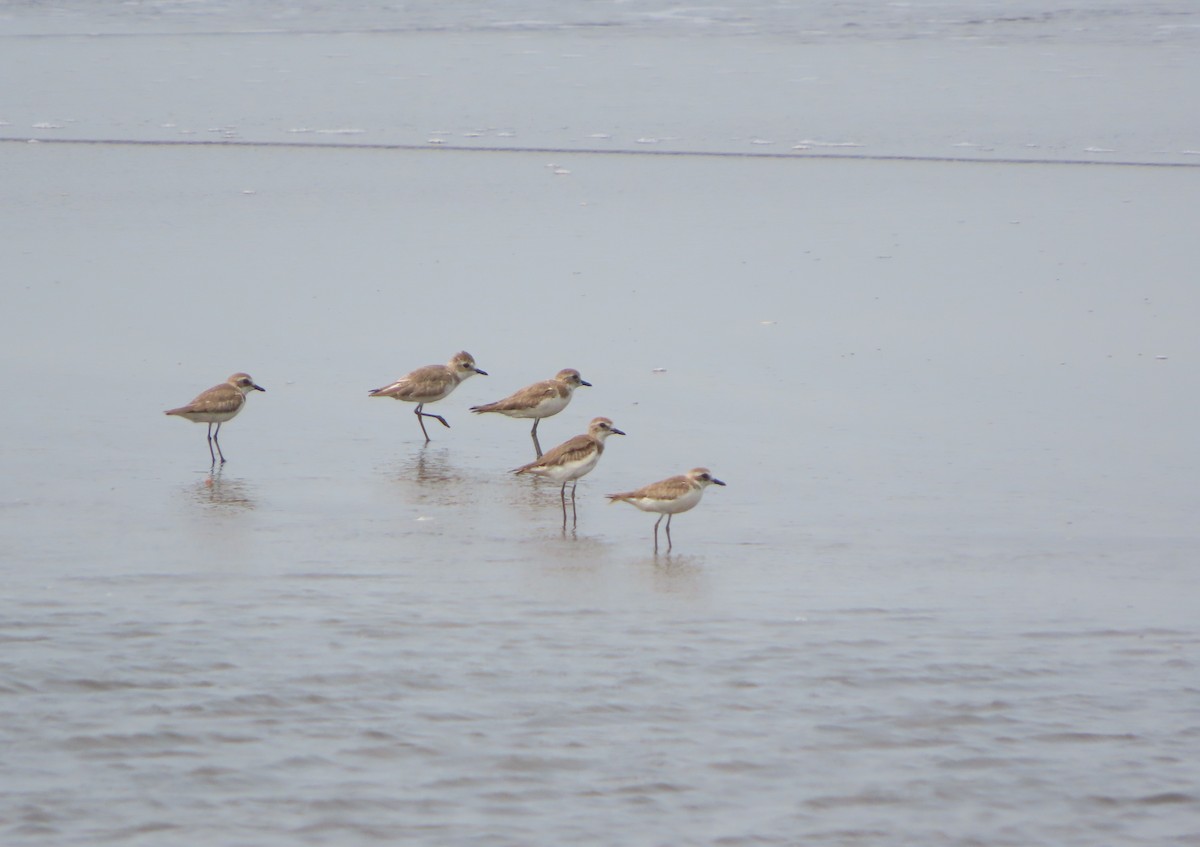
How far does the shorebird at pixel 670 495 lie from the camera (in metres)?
8.29

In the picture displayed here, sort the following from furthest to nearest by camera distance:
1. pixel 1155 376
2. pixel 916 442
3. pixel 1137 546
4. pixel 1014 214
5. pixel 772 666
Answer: pixel 1014 214 < pixel 1155 376 < pixel 916 442 < pixel 1137 546 < pixel 772 666

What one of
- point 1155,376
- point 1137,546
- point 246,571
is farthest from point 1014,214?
point 246,571

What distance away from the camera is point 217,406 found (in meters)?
9.65

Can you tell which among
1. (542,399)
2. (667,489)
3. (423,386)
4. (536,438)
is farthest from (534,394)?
(667,489)

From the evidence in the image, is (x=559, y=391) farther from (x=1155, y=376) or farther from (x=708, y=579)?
(x=1155, y=376)

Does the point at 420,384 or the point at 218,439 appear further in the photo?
the point at 420,384

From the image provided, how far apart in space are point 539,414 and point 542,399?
0.33ft

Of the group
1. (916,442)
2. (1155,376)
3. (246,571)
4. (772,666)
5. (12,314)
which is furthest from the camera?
(12,314)

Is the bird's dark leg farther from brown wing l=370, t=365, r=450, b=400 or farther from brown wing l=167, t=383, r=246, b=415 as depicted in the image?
brown wing l=370, t=365, r=450, b=400

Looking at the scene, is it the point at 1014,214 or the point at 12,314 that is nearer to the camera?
the point at 12,314

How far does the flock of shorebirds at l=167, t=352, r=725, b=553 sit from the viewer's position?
8375 millimetres

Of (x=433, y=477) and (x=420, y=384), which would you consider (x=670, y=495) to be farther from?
(x=420, y=384)

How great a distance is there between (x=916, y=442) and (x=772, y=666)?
11.8ft

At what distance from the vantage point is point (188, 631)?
22.0 feet
